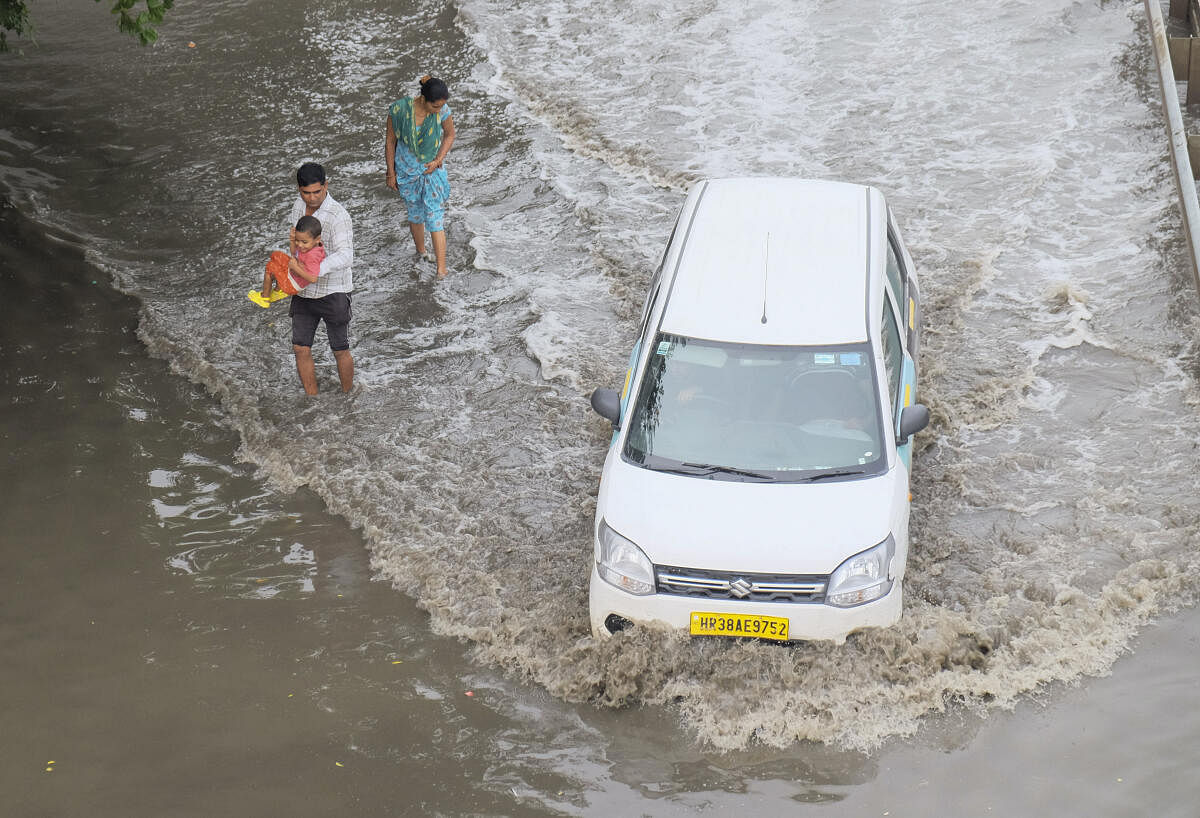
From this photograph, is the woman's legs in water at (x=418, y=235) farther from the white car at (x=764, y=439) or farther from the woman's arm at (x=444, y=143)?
the white car at (x=764, y=439)

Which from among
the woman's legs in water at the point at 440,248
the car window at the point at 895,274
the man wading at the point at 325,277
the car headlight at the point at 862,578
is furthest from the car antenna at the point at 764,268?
the woman's legs in water at the point at 440,248

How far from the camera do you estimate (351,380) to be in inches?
371

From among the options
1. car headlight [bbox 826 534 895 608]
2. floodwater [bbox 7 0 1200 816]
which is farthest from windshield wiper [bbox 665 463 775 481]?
floodwater [bbox 7 0 1200 816]

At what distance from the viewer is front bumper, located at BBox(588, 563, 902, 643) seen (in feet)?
19.0

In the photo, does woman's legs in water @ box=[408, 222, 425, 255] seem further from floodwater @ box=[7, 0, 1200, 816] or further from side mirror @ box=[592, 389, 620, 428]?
side mirror @ box=[592, 389, 620, 428]

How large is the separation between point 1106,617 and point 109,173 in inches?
476

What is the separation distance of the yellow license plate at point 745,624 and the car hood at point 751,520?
245mm

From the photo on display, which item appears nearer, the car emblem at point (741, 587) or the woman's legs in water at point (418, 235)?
the car emblem at point (741, 587)

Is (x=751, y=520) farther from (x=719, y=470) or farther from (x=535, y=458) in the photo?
(x=535, y=458)

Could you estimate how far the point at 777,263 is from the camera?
7.14m

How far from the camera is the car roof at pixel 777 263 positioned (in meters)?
6.72

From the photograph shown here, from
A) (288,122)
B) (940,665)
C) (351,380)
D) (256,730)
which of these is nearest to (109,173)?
(288,122)

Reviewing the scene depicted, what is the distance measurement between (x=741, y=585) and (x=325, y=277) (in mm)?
4295

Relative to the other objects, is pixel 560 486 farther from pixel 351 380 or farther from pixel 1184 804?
pixel 1184 804
